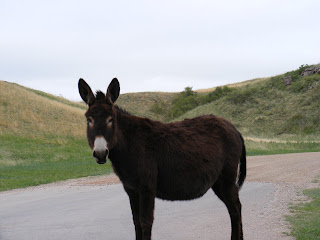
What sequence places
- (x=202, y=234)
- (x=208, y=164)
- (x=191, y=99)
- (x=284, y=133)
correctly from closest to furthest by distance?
(x=208, y=164), (x=202, y=234), (x=284, y=133), (x=191, y=99)

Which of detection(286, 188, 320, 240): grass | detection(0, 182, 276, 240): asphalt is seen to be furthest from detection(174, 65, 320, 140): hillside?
detection(286, 188, 320, 240): grass

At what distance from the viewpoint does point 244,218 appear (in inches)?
375

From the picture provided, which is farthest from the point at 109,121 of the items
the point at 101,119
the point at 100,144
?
the point at 100,144

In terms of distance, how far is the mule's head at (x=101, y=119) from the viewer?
16.3 feet

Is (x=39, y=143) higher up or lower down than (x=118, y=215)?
higher up

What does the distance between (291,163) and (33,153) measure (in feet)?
70.7

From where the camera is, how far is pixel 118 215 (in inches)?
412

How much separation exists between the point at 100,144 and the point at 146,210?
1089 mm

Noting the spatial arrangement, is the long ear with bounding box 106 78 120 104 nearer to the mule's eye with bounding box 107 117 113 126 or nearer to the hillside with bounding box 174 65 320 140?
the mule's eye with bounding box 107 117 113 126

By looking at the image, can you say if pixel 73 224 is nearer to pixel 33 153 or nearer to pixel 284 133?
pixel 33 153

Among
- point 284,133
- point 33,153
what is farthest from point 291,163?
point 284,133

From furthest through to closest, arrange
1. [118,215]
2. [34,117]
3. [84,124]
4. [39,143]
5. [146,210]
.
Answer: [84,124] < [34,117] < [39,143] < [118,215] < [146,210]

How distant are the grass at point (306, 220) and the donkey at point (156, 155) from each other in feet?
5.99

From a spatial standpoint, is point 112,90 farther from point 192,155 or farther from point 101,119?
point 192,155
